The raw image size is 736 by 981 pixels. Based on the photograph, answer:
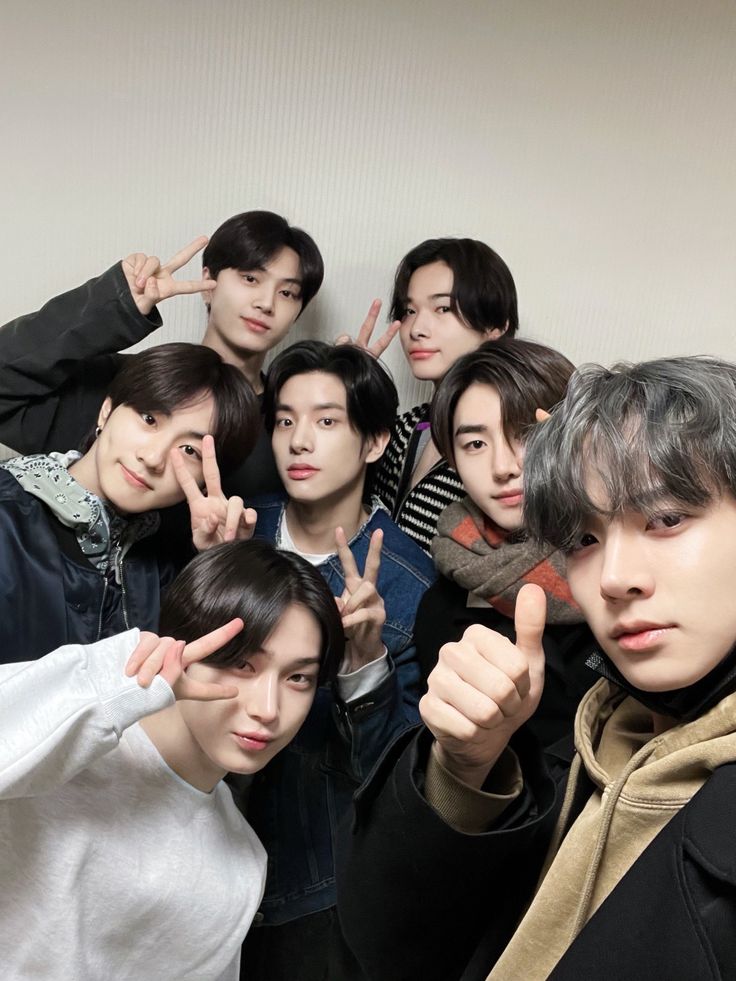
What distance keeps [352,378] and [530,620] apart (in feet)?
3.54

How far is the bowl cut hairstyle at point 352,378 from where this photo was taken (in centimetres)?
180

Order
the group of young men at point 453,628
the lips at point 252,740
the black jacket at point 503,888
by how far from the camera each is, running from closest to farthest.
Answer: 1. the black jacket at point 503,888
2. the group of young men at point 453,628
3. the lips at point 252,740

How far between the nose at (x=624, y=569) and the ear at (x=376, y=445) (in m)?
1.08

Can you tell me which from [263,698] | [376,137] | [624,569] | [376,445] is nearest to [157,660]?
[263,698]

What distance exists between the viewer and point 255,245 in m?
1.94

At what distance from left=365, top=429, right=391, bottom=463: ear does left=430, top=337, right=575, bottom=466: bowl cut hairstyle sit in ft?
0.58

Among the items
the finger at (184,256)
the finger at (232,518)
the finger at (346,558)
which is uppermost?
the finger at (184,256)

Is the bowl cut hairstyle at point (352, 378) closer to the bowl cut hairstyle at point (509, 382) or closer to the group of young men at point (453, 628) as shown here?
the group of young men at point (453, 628)

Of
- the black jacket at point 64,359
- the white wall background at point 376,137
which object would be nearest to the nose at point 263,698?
the black jacket at point 64,359

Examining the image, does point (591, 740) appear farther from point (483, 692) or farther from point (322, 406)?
point (322, 406)

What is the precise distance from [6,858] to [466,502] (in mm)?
893

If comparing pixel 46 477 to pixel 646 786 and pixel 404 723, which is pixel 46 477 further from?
pixel 646 786

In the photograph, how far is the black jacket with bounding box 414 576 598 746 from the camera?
1.43m

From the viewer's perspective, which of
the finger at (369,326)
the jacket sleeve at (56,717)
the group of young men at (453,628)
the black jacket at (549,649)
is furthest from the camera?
the finger at (369,326)
